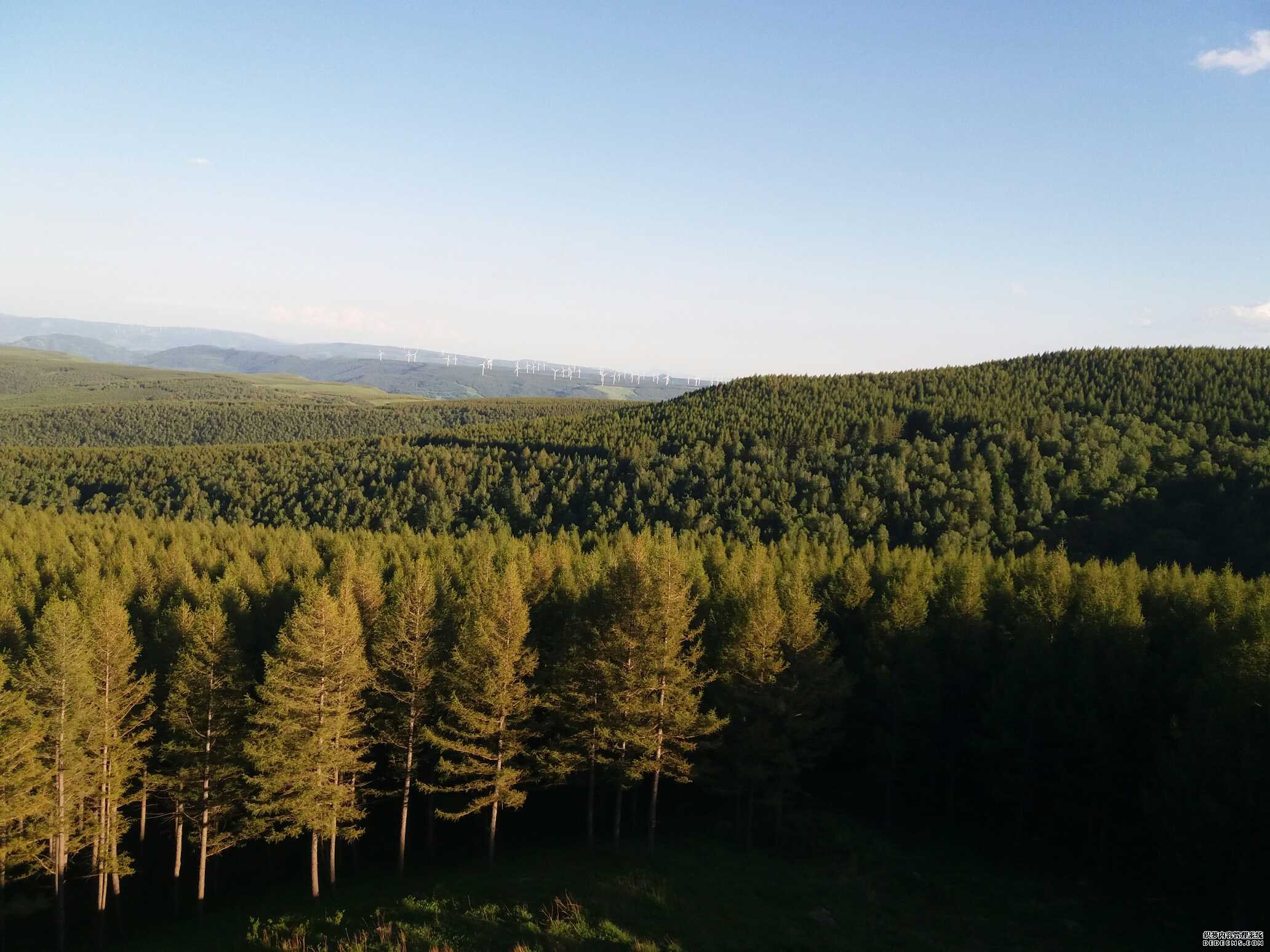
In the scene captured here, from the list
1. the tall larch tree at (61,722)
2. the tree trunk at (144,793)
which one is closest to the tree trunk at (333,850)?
the tree trunk at (144,793)

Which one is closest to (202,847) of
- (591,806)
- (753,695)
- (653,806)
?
(591,806)

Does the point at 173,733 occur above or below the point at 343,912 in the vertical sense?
above

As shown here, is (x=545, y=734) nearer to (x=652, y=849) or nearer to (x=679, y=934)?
(x=652, y=849)

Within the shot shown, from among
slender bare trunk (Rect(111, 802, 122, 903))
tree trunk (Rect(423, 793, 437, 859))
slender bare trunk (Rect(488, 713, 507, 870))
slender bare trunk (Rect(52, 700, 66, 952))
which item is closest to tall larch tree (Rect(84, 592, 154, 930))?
slender bare trunk (Rect(111, 802, 122, 903))

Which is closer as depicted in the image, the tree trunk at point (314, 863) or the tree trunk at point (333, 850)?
the tree trunk at point (314, 863)

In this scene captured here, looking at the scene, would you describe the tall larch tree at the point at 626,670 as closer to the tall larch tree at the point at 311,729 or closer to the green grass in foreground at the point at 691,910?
the green grass in foreground at the point at 691,910

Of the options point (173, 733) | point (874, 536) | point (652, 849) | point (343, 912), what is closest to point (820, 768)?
point (652, 849)
